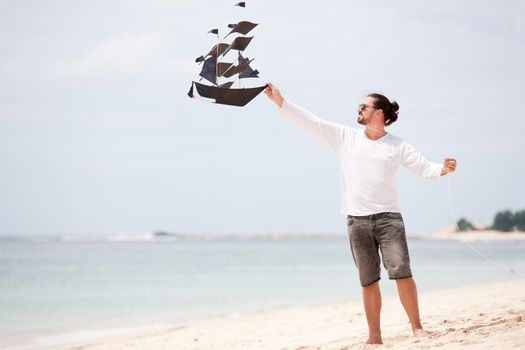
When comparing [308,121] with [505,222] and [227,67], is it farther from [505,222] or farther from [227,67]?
[505,222]

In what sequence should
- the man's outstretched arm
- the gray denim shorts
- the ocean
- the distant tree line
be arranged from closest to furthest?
the gray denim shorts < the man's outstretched arm < the distant tree line < the ocean

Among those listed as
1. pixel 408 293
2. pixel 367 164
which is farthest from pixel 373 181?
pixel 408 293

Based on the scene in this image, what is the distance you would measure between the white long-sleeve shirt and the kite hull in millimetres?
229

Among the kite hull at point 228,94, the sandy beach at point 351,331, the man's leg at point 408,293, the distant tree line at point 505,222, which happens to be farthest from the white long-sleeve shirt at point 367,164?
the distant tree line at point 505,222

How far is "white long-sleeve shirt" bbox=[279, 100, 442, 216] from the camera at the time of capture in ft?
14.3

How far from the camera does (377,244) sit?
4.48 m

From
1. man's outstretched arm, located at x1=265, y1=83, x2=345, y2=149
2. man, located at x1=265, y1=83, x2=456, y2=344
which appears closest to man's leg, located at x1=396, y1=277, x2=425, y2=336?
man, located at x1=265, y1=83, x2=456, y2=344

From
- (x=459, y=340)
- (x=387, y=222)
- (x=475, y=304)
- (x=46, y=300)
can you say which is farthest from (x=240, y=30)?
(x=46, y=300)

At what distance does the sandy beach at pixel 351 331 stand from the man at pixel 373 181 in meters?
0.44

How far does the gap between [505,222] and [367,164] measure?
3.53m

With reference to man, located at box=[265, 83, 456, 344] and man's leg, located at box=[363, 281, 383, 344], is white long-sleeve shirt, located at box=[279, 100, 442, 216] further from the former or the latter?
man's leg, located at box=[363, 281, 383, 344]

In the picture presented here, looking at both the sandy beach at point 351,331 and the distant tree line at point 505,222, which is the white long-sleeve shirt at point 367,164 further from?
the distant tree line at point 505,222

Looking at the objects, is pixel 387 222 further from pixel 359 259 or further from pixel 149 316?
pixel 149 316

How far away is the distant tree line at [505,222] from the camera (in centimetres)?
662
